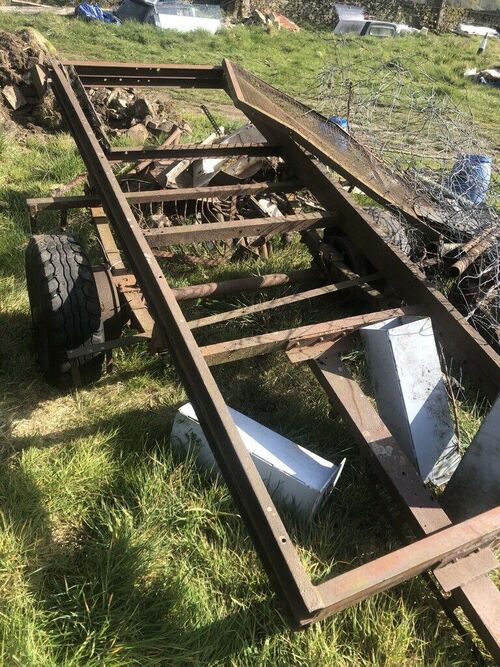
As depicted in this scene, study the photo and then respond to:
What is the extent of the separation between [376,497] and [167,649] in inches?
42.9

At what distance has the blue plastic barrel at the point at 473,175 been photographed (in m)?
4.14

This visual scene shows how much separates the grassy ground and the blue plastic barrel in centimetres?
162

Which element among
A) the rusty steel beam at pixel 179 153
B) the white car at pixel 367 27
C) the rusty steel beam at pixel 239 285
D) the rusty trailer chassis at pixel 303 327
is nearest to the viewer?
the rusty trailer chassis at pixel 303 327

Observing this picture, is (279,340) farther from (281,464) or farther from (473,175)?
(473,175)

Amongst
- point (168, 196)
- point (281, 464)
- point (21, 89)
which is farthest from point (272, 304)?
point (21, 89)

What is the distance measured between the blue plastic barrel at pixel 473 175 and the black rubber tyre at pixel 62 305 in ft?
8.60

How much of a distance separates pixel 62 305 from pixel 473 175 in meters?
3.12

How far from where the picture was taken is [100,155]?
10.3ft

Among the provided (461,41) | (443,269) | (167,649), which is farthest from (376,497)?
(461,41)

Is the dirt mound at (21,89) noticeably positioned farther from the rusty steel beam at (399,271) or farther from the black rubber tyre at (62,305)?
the black rubber tyre at (62,305)

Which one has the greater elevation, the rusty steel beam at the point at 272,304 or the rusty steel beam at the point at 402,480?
the rusty steel beam at the point at 272,304

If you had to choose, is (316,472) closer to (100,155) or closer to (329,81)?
(100,155)

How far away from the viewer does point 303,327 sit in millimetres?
2598

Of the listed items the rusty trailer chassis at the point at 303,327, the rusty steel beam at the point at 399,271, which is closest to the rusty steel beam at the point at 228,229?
the rusty trailer chassis at the point at 303,327
